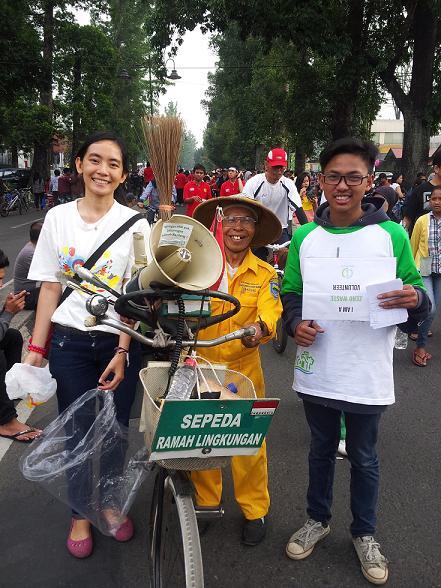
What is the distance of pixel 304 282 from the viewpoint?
94.8 inches

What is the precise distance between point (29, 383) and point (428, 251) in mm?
4206

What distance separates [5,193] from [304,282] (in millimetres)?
20644

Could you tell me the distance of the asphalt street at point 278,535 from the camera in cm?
251

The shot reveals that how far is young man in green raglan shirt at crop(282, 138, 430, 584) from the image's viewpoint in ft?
7.55

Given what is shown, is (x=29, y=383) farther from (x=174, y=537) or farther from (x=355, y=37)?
(x=355, y=37)

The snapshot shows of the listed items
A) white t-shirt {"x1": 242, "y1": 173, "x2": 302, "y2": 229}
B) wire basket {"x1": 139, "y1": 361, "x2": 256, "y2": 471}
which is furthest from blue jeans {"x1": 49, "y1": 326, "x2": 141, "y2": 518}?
white t-shirt {"x1": 242, "y1": 173, "x2": 302, "y2": 229}

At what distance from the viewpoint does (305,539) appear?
2.67 metres

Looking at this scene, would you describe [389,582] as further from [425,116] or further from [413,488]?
[425,116]

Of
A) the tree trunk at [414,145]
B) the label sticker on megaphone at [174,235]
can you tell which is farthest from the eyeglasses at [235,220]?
the tree trunk at [414,145]

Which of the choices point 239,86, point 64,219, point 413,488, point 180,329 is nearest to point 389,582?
point 413,488

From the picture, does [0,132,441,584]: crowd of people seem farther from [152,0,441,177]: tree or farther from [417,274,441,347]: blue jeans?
[152,0,441,177]: tree

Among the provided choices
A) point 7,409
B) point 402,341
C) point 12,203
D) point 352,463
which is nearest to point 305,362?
point 352,463

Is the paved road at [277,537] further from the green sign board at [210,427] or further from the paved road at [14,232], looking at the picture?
the paved road at [14,232]

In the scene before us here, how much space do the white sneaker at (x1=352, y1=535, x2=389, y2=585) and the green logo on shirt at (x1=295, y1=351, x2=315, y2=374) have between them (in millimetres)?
855
